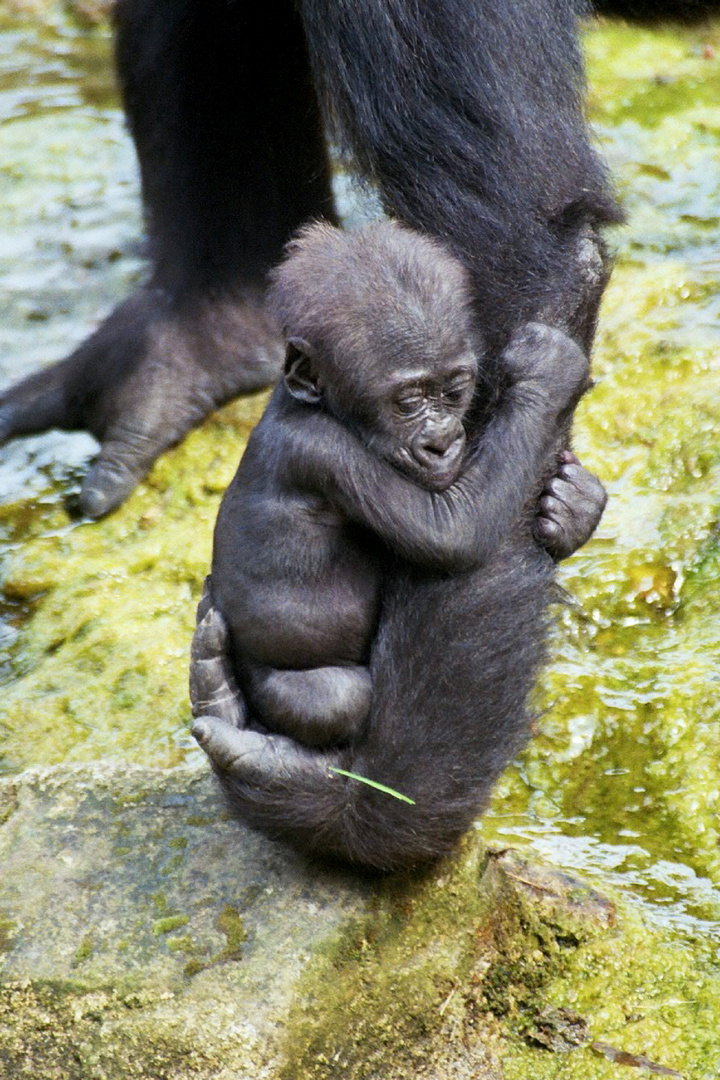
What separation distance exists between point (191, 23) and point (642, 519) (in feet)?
6.93

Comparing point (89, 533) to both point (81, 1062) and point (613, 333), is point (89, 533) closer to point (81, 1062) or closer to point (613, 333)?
point (613, 333)

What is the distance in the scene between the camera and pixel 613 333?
4.67 metres

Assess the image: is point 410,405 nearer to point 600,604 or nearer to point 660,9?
point 600,604

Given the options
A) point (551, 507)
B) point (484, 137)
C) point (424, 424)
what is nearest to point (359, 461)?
point (424, 424)

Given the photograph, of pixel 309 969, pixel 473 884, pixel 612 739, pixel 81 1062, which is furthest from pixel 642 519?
pixel 81 1062

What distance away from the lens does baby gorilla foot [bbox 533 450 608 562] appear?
2.62 m

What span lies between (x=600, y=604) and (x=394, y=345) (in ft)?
4.84

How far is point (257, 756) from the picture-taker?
2543 mm

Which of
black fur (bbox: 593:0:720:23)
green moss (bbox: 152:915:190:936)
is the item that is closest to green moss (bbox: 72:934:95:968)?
green moss (bbox: 152:915:190:936)

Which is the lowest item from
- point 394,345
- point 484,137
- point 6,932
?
point 6,932

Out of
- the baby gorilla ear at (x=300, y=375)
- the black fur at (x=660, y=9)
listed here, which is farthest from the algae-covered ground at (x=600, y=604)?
the baby gorilla ear at (x=300, y=375)

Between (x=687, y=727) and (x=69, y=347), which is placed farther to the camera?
(x=69, y=347)

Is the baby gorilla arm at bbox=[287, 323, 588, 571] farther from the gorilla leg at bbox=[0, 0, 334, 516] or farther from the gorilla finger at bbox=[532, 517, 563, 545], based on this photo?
Result: the gorilla leg at bbox=[0, 0, 334, 516]

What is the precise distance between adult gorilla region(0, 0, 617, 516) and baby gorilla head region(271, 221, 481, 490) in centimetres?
21
